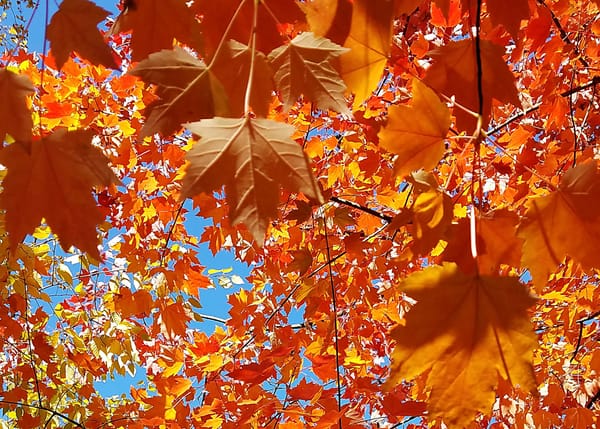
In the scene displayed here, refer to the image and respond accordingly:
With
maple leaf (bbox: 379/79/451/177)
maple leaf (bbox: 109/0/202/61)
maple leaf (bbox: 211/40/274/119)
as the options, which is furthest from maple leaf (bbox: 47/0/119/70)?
maple leaf (bbox: 379/79/451/177)

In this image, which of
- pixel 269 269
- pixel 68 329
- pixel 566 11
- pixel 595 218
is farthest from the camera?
pixel 68 329

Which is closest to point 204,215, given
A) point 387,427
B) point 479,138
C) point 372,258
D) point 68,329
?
point 372,258

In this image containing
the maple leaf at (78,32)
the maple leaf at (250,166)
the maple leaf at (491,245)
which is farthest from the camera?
the maple leaf at (491,245)

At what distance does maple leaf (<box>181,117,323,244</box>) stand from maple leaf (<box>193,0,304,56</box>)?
0.30 m

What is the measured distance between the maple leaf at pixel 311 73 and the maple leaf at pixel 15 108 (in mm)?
338

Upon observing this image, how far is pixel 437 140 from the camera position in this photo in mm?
884

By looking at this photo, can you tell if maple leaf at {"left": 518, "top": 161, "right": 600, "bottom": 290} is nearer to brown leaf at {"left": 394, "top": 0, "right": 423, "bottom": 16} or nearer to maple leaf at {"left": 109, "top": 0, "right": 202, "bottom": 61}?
brown leaf at {"left": 394, "top": 0, "right": 423, "bottom": 16}

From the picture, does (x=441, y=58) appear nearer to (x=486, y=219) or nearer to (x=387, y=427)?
(x=486, y=219)

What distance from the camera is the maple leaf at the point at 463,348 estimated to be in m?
0.69

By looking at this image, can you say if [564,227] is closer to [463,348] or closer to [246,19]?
[463,348]

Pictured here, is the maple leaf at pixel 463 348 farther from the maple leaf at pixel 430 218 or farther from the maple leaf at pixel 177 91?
the maple leaf at pixel 177 91

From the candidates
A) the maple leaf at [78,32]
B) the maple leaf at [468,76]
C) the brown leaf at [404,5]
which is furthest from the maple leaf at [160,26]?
the maple leaf at [468,76]

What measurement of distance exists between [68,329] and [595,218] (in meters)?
Result: 3.87

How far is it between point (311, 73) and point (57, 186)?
374mm
